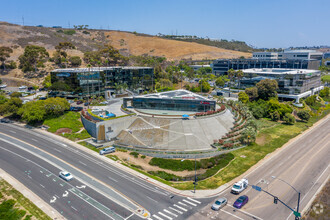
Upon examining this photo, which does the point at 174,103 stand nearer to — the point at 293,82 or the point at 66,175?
the point at 66,175

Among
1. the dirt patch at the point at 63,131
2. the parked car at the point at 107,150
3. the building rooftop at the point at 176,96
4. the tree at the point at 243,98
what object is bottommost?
the parked car at the point at 107,150

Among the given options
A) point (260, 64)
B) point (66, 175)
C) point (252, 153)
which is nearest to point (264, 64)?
point (260, 64)

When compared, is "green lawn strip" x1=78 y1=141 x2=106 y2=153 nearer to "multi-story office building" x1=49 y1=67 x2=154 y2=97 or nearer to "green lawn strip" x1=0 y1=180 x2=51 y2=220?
"green lawn strip" x1=0 y1=180 x2=51 y2=220

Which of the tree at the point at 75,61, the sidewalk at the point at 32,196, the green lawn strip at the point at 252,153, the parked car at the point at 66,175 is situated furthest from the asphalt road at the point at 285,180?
the tree at the point at 75,61

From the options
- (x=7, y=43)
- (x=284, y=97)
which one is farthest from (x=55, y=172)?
(x=7, y=43)

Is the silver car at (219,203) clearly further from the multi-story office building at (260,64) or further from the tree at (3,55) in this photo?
the tree at (3,55)

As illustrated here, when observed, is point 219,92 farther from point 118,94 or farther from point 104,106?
point 104,106
